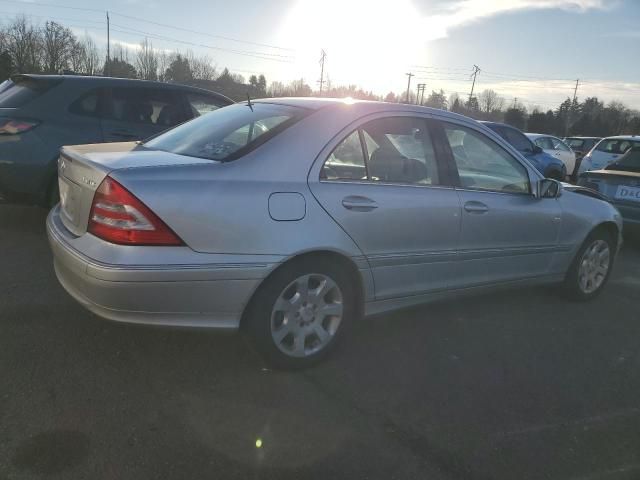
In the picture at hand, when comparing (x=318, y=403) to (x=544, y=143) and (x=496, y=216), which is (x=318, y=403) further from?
(x=544, y=143)

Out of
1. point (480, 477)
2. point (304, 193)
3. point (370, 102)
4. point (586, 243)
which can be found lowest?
point (480, 477)

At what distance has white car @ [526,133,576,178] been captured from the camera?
1493cm

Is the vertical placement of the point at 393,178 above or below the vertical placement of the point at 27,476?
above

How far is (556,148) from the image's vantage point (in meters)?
15.5

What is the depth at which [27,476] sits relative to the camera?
2.12 meters

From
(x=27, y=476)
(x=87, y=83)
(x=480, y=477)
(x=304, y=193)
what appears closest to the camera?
(x=27, y=476)

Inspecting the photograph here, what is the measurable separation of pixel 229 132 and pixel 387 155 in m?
1.02

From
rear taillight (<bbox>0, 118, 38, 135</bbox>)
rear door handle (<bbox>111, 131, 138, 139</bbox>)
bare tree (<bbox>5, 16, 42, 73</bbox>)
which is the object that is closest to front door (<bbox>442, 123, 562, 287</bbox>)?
rear door handle (<bbox>111, 131, 138, 139</bbox>)

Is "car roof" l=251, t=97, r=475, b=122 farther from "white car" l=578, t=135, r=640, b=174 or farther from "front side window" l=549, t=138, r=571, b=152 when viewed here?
"front side window" l=549, t=138, r=571, b=152

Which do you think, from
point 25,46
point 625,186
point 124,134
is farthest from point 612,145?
point 25,46

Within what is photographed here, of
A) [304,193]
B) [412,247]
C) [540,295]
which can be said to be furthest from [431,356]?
[540,295]

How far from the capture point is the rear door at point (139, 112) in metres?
5.67

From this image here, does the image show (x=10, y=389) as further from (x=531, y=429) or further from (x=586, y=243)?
(x=586, y=243)

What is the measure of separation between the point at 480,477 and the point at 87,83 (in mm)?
5213
